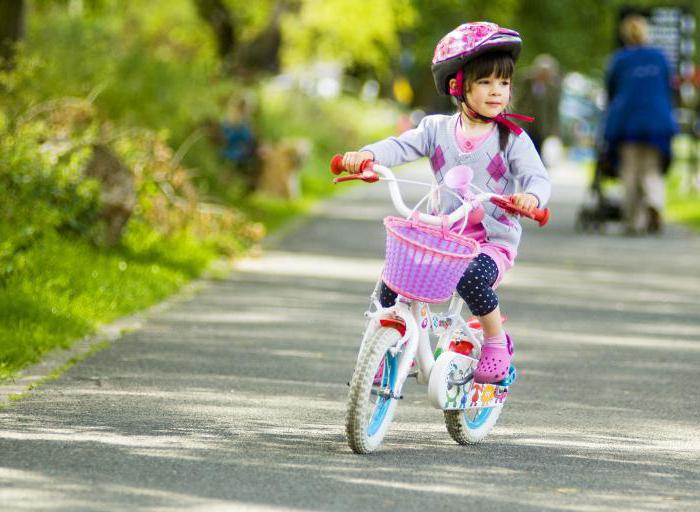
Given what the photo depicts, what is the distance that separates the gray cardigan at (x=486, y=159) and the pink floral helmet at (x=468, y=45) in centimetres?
20

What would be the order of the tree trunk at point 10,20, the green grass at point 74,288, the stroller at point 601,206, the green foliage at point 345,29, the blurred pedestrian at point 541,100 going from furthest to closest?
the green foliage at point 345,29 → the blurred pedestrian at point 541,100 → the stroller at point 601,206 → the tree trunk at point 10,20 → the green grass at point 74,288

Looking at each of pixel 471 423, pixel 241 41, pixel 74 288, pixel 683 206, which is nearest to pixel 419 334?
pixel 471 423

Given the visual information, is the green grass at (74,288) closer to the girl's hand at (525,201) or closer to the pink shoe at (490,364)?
the pink shoe at (490,364)

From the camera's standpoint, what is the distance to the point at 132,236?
44.6 ft

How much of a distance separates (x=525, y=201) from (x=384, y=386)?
34.5 inches

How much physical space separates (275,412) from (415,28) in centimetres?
3806

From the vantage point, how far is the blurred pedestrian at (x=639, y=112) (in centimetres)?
1817

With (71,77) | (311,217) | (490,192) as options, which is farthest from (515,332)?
(311,217)

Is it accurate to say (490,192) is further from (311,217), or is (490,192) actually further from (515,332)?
(311,217)

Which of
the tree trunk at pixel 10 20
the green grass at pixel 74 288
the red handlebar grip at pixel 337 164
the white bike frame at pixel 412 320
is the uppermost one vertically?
the red handlebar grip at pixel 337 164

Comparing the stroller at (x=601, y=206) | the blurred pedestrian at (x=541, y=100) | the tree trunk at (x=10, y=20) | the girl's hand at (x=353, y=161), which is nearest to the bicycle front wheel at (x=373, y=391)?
the girl's hand at (x=353, y=161)

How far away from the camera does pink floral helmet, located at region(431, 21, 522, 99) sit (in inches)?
252

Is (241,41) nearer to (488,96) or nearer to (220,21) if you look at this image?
(220,21)

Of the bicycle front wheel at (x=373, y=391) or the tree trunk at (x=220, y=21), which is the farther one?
the tree trunk at (x=220, y=21)
